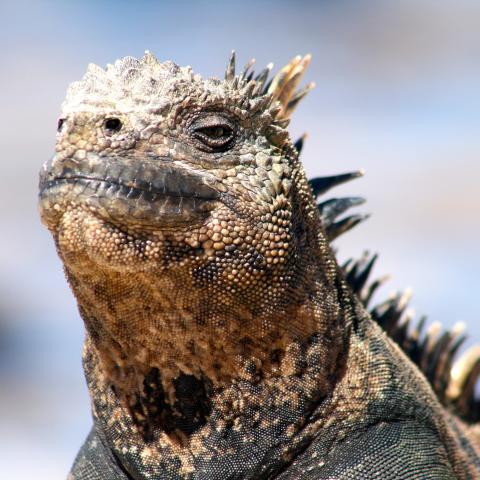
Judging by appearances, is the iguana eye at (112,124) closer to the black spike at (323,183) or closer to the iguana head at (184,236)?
the iguana head at (184,236)

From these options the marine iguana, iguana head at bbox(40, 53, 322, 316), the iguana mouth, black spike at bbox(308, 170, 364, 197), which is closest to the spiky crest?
black spike at bbox(308, 170, 364, 197)

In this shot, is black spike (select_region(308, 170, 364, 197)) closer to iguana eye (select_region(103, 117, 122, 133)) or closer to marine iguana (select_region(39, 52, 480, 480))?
marine iguana (select_region(39, 52, 480, 480))

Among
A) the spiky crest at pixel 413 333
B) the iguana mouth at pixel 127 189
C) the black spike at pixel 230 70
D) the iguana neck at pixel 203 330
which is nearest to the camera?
the iguana mouth at pixel 127 189

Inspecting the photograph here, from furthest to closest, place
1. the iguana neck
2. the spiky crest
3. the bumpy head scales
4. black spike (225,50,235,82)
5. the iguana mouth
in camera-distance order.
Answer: the spiky crest, black spike (225,50,235,82), the bumpy head scales, the iguana neck, the iguana mouth

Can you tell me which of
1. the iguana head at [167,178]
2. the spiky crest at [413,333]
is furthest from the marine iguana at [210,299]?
the spiky crest at [413,333]

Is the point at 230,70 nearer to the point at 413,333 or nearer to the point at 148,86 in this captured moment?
the point at 148,86

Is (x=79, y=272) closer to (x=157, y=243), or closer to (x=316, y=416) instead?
(x=157, y=243)

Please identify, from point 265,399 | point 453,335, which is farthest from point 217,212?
point 453,335
